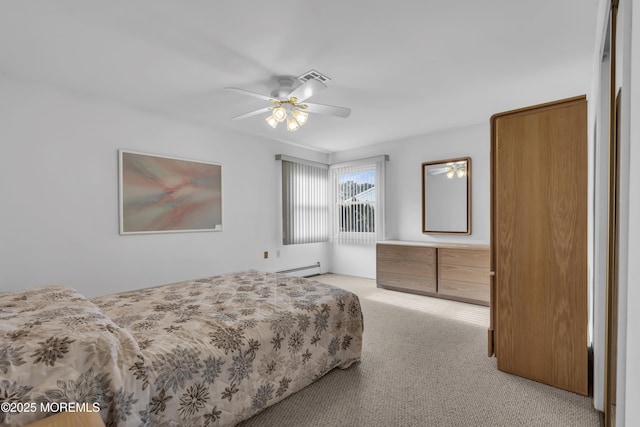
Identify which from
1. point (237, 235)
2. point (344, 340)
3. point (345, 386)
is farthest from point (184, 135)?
point (345, 386)

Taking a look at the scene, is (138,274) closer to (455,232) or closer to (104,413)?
(104,413)

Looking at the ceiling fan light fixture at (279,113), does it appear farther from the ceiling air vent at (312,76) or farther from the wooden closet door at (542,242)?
the wooden closet door at (542,242)

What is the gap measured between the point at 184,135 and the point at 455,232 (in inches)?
156

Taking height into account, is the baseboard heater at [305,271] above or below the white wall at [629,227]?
below

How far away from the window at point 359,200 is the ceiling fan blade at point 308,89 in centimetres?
288

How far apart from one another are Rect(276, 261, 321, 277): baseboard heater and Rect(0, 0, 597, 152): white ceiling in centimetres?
280

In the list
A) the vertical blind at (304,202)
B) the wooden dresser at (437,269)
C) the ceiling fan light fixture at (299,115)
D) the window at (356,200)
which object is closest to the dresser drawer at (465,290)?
the wooden dresser at (437,269)

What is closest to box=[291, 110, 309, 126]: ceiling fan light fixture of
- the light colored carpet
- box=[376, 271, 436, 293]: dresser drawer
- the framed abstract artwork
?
the framed abstract artwork

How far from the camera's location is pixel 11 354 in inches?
42.2

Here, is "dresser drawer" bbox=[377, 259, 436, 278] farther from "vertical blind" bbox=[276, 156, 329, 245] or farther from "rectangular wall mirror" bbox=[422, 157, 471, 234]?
"vertical blind" bbox=[276, 156, 329, 245]

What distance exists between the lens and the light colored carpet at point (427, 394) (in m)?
1.74

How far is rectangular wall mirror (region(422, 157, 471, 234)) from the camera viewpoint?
173 inches

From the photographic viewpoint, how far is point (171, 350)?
4.76ft

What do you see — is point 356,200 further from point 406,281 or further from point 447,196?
point 406,281
